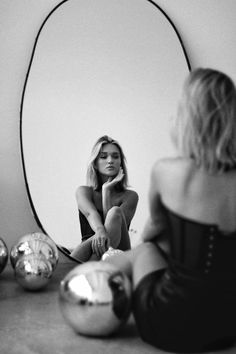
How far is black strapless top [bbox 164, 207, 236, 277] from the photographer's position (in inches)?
62.3

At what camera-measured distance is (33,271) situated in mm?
2277

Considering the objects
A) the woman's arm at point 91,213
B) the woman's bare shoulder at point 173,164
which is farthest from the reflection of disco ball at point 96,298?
the woman's arm at point 91,213

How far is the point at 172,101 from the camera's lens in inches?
Answer: 116

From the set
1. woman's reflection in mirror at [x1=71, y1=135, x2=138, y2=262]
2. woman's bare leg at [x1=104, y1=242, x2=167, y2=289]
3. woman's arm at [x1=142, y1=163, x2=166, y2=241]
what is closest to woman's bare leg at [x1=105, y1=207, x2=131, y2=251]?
woman's reflection in mirror at [x1=71, y1=135, x2=138, y2=262]

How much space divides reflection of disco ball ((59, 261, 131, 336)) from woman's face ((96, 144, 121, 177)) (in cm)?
116

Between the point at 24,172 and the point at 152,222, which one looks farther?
the point at 24,172

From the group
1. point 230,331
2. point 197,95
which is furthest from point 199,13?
point 230,331

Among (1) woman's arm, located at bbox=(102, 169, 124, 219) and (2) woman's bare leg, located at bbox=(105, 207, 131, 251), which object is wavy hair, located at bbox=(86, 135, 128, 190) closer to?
(1) woman's arm, located at bbox=(102, 169, 124, 219)

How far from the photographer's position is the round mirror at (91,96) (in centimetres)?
282

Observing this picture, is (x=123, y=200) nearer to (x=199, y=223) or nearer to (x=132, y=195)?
(x=132, y=195)

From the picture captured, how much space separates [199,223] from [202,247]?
Result: 0.24 feet

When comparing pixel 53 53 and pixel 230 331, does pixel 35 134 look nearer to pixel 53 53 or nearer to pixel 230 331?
pixel 53 53

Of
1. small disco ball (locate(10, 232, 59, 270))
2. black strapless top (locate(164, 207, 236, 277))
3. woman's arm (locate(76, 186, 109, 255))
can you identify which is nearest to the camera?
black strapless top (locate(164, 207, 236, 277))

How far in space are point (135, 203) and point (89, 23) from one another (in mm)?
999
